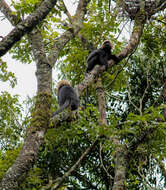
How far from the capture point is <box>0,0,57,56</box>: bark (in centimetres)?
247

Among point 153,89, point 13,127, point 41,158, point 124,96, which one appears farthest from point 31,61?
point 153,89

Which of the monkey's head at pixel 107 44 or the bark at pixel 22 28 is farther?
the monkey's head at pixel 107 44

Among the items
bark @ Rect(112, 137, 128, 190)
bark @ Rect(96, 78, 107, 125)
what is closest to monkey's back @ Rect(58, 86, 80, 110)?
bark @ Rect(96, 78, 107, 125)

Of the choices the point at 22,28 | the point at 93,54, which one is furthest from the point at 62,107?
the point at 22,28

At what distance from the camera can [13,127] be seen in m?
6.28

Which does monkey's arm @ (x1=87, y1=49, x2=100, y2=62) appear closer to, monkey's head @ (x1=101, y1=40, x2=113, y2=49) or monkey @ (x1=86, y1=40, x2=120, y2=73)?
monkey @ (x1=86, y1=40, x2=120, y2=73)

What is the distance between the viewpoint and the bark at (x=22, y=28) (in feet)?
8.11

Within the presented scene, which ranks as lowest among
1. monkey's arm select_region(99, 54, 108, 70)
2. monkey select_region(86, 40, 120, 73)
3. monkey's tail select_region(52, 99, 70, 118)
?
monkey's tail select_region(52, 99, 70, 118)

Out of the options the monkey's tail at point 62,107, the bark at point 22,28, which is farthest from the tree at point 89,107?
the monkey's tail at point 62,107

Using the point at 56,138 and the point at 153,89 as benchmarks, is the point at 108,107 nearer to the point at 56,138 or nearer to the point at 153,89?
the point at 153,89

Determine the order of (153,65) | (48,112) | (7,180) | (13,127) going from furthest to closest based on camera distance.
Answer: (153,65) < (13,127) < (48,112) < (7,180)

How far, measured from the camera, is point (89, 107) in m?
2.43

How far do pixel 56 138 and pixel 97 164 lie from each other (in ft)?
12.7

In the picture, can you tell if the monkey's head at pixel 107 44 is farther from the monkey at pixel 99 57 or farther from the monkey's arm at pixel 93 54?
the monkey's arm at pixel 93 54
